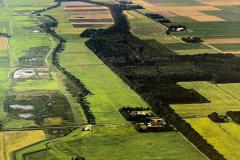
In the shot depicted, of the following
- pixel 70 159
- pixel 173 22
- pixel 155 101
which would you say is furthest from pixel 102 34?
pixel 70 159

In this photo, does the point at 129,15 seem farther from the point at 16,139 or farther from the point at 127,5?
the point at 16,139

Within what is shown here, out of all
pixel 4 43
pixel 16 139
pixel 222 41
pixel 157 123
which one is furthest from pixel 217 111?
pixel 4 43

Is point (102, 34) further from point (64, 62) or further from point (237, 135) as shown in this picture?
point (237, 135)

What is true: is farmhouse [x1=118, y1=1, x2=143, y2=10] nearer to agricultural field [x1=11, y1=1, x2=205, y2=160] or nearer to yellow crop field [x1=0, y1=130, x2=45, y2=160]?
agricultural field [x1=11, y1=1, x2=205, y2=160]

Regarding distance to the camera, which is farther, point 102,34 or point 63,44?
point 102,34

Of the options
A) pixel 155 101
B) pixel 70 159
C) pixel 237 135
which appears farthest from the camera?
pixel 155 101

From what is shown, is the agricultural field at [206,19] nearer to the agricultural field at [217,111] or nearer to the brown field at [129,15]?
the brown field at [129,15]
